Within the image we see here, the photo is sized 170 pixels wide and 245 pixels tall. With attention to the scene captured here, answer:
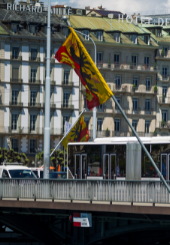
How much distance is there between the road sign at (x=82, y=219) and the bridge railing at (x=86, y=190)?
70cm

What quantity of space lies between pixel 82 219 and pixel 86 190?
4.22 ft

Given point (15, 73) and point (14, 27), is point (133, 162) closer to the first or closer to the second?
point (15, 73)

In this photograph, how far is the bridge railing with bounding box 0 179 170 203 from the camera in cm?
2453

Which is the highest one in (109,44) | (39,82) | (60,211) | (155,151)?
(109,44)

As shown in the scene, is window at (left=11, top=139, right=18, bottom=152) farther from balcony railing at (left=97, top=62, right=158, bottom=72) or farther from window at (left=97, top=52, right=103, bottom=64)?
window at (left=97, top=52, right=103, bottom=64)

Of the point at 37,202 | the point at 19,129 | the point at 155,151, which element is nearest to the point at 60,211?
the point at 37,202

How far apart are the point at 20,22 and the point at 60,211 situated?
5987 cm

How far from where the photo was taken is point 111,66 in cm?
8719

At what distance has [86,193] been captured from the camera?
2653cm

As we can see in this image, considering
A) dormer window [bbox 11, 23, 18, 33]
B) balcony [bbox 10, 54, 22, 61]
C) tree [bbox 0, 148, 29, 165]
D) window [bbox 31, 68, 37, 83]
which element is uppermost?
dormer window [bbox 11, 23, 18, 33]

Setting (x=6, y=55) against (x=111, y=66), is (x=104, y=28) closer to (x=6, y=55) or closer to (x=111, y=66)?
(x=111, y=66)

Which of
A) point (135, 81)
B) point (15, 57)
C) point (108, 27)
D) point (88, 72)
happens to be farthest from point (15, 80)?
point (88, 72)

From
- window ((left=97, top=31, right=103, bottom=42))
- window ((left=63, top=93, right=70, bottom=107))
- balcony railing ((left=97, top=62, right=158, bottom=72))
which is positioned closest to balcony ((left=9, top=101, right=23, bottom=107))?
window ((left=63, top=93, right=70, bottom=107))

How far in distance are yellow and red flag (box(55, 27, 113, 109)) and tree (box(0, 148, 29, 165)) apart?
50777 millimetres
